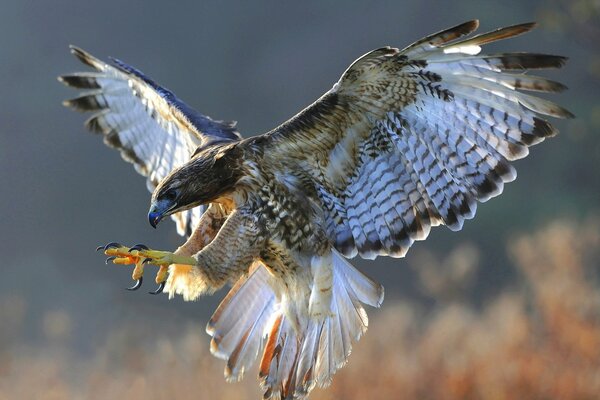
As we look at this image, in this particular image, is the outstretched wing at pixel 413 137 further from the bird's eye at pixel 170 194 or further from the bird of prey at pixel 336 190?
the bird's eye at pixel 170 194

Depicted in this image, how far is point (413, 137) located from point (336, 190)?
1.24 ft

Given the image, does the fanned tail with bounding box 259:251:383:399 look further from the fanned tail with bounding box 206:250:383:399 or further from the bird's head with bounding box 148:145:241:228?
the bird's head with bounding box 148:145:241:228

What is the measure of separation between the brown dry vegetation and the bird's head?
6.57 feet

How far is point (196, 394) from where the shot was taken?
5816 millimetres

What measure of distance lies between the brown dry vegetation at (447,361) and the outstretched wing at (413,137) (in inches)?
80.1

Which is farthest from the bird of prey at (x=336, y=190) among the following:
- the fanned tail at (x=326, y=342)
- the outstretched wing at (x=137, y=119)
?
the outstretched wing at (x=137, y=119)

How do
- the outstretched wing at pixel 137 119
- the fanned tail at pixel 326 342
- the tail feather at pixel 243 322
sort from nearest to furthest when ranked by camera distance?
the fanned tail at pixel 326 342
the tail feather at pixel 243 322
the outstretched wing at pixel 137 119

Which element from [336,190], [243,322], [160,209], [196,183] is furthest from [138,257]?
[336,190]

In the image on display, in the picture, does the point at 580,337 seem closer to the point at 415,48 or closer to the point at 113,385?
the point at 113,385

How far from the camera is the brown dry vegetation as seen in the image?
5.89 m

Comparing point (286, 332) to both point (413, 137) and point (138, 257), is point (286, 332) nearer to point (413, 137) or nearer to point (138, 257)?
point (138, 257)

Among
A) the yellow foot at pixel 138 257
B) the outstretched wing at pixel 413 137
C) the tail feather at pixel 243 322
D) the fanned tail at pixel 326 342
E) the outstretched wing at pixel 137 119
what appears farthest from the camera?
the outstretched wing at pixel 137 119

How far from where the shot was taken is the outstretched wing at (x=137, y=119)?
4762 mm

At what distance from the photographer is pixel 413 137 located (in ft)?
12.4
